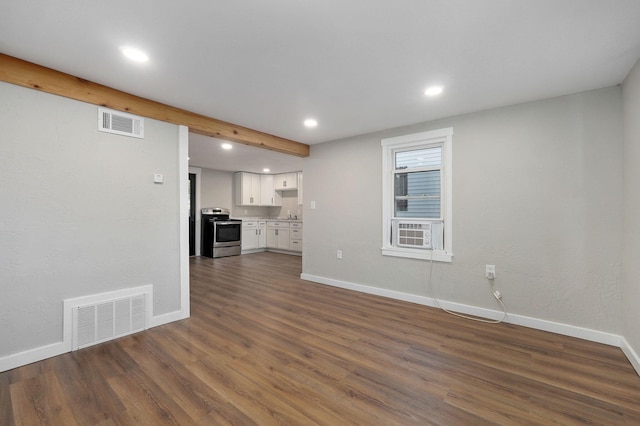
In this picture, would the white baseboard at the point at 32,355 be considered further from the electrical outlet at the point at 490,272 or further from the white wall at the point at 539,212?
the electrical outlet at the point at 490,272

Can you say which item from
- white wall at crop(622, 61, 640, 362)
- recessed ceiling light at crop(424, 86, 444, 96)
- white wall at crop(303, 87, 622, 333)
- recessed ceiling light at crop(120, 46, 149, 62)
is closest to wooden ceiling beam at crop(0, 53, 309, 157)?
recessed ceiling light at crop(120, 46, 149, 62)

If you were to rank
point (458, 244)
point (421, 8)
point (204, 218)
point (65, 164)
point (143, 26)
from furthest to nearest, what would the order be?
point (204, 218) → point (458, 244) → point (65, 164) → point (143, 26) → point (421, 8)

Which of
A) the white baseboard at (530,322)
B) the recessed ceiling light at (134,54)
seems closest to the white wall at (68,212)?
the recessed ceiling light at (134,54)

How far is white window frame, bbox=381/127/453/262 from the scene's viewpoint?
3.34 metres

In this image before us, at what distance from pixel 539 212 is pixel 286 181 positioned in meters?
6.19

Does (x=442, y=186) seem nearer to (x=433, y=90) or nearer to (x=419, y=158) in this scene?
(x=419, y=158)

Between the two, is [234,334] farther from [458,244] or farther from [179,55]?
[458,244]

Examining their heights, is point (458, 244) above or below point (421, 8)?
below

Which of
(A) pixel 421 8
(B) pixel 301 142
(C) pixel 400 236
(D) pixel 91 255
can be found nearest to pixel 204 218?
(B) pixel 301 142

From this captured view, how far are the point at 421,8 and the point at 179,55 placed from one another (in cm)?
163

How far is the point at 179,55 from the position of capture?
201cm

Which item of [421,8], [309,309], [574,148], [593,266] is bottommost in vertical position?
[309,309]

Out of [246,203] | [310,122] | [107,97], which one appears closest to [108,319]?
[107,97]

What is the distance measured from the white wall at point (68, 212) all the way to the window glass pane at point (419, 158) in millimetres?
2844
